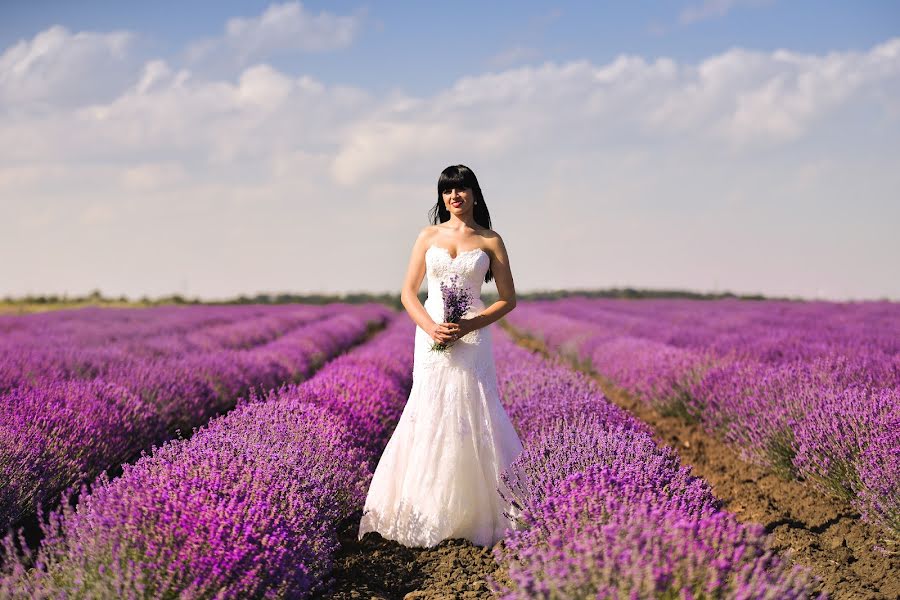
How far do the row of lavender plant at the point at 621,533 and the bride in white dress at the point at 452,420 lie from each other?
0.58ft

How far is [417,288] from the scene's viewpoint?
362 cm

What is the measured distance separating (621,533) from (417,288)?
176 centimetres

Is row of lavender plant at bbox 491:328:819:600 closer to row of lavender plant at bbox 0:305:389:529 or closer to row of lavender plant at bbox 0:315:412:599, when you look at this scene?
row of lavender plant at bbox 0:315:412:599

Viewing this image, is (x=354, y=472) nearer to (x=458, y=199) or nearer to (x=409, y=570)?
(x=409, y=570)

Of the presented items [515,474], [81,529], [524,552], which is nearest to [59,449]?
[81,529]

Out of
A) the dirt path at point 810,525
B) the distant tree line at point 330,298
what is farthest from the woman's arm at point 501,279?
the distant tree line at point 330,298

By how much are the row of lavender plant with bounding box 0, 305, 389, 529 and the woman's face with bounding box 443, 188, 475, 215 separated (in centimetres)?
229

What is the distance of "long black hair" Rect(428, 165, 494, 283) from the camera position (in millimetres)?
3492

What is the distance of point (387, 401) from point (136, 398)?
1.75 m

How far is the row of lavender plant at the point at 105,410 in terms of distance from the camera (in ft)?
12.0

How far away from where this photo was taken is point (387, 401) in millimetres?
5387

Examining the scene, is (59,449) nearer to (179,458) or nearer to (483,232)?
(179,458)

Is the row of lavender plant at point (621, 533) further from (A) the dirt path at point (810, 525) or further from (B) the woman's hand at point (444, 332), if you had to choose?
(B) the woman's hand at point (444, 332)

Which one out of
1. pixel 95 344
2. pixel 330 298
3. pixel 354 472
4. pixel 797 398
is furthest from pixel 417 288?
pixel 330 298
